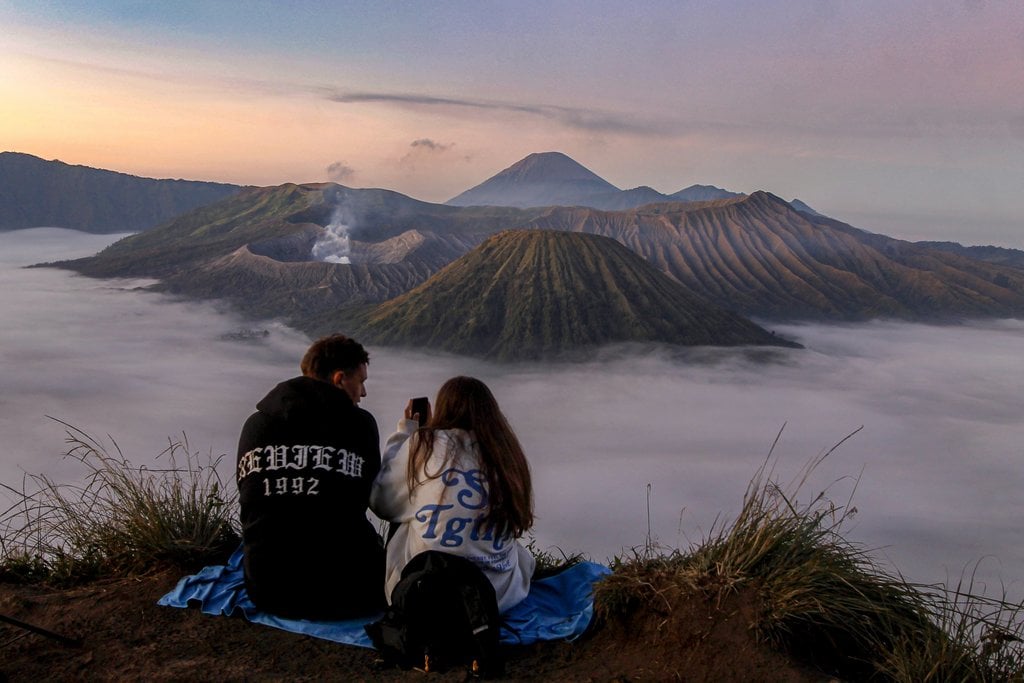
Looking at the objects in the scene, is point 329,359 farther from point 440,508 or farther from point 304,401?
point 440,508

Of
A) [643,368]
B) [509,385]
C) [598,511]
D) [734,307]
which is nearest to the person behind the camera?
[598,511]

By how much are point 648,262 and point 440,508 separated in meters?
115

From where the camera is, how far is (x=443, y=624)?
12.1 ft

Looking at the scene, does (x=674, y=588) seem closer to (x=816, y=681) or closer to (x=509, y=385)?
(x=816, y=681)

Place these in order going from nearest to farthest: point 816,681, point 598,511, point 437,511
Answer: point 816,681
point 437,511
point 598,511

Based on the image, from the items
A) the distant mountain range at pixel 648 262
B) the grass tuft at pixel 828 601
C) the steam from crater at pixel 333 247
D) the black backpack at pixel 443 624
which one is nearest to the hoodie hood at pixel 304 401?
the black backpack at pixel 443 624

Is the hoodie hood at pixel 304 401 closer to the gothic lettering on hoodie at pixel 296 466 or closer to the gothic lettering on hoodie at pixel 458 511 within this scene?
the gothic lettering on hoodie at pixel 296 466

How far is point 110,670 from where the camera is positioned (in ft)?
11.6

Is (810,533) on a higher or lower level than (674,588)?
higher

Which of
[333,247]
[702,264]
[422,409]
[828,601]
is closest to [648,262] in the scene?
[702,264]

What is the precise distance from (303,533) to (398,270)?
126 meters

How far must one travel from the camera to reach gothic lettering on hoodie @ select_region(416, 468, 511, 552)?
12.6 ft

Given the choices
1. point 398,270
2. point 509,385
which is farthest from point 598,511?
point 398,270

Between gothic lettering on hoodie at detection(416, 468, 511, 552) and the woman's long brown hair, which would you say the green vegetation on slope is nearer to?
the woman's long brown hair
